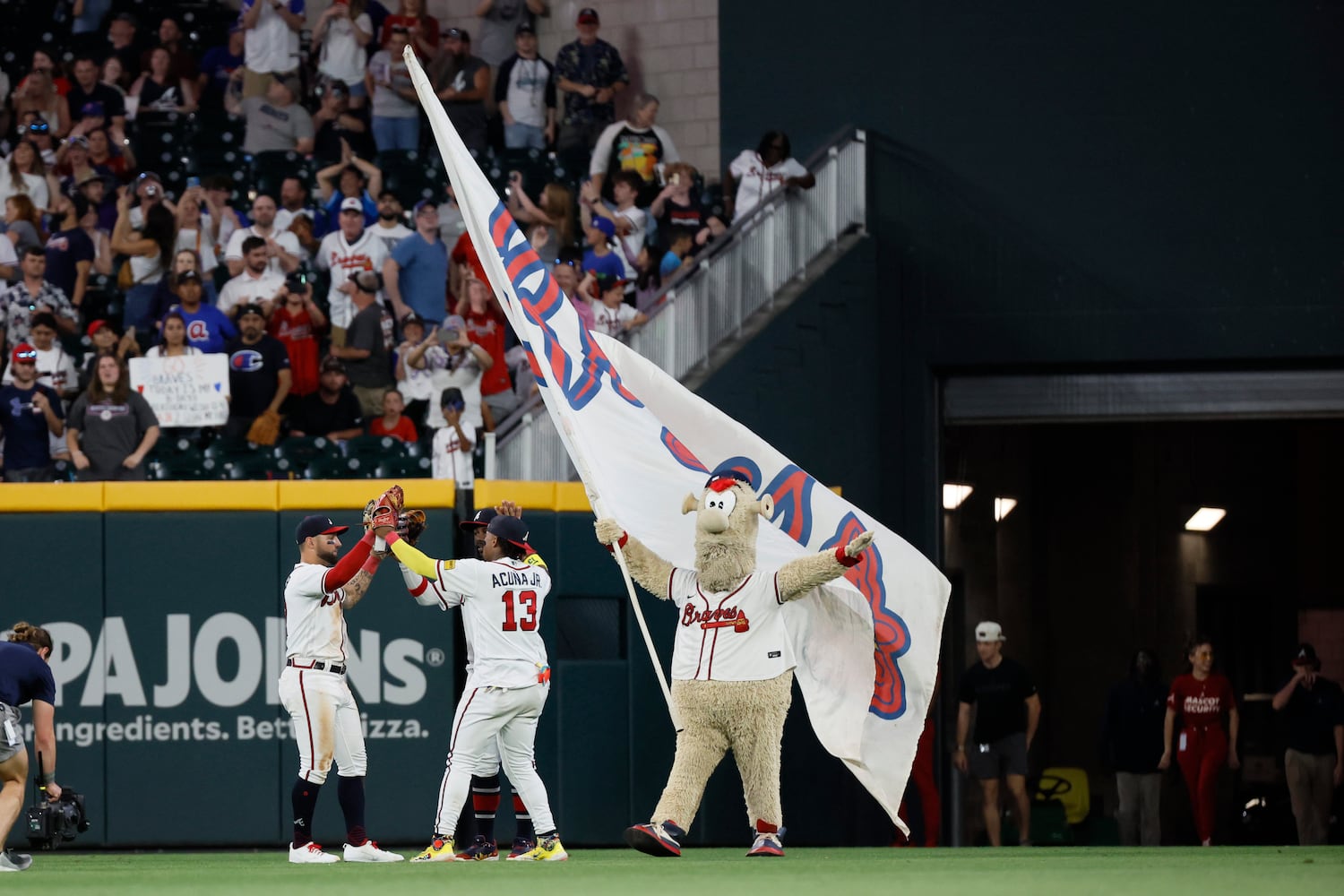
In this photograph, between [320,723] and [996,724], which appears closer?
[320,723]

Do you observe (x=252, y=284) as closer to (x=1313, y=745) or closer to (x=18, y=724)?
(x=18, y=724)

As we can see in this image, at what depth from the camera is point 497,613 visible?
35.9 feet

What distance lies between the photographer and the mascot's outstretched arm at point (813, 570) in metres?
10.2

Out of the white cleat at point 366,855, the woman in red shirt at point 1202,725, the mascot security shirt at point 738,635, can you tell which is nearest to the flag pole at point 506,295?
the mascot security shirt at point 738,635

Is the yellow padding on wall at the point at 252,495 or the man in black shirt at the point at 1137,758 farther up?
the yellow padding on wall at the point at 252,495

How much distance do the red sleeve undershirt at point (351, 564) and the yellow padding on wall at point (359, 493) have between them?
3082 mm

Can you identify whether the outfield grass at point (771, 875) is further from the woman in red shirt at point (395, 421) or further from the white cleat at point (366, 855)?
the woman in red shirt at point (395, 421)

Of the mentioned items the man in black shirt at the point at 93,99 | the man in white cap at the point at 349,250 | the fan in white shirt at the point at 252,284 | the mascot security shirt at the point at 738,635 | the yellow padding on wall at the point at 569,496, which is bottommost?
the mascot security shirt at the point at 738,635

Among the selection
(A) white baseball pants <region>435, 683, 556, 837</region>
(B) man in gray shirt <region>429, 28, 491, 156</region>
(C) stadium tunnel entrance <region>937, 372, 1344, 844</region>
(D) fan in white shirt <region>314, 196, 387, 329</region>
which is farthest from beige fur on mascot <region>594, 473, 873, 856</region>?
(C) stadium tunnel entrance <region>937, 372, 1344, 844</region>

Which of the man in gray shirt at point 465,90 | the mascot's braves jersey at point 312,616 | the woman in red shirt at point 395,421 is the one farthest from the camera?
the man in gray shirt at point 465,90

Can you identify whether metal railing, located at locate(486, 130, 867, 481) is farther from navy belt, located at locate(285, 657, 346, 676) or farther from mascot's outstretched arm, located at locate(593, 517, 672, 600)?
mascot's outstretched arm, located at locate(593, 517, 672, 600)

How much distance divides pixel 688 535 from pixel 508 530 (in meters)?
1.16

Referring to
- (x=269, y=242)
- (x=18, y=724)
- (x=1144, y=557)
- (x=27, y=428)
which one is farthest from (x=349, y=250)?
(x=1144, y=557)

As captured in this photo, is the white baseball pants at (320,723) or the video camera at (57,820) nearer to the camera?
the video camera at (57,820)
